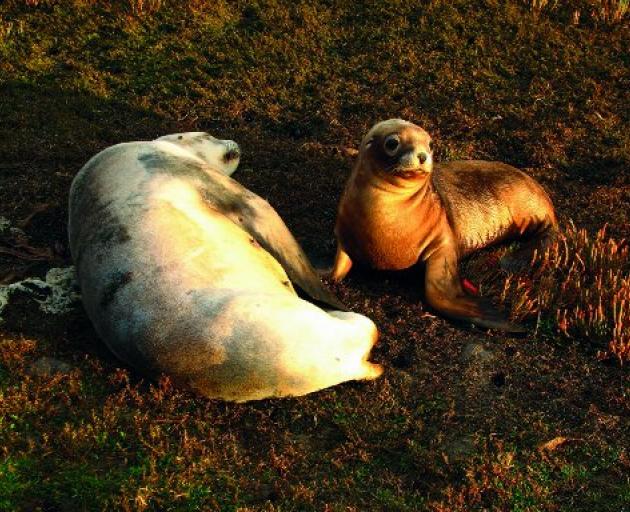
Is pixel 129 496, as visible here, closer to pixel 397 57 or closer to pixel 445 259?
pixel 445 259

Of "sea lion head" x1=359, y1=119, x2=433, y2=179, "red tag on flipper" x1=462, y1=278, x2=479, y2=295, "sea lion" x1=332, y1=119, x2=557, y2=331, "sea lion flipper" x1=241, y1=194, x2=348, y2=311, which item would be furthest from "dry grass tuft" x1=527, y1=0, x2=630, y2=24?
"sea lion flipper" x1=241, y1=194, x2=348, y2=311

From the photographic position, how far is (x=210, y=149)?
6.60m

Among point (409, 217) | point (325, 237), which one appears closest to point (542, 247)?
point (409, 217)

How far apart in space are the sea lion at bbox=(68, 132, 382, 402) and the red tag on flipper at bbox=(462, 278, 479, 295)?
112cm

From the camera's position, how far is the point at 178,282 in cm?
477

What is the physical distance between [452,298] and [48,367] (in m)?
2.71

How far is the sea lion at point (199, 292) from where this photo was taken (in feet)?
15.3

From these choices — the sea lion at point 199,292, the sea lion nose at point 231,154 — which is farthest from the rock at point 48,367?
the sea lion nose at point 231,154

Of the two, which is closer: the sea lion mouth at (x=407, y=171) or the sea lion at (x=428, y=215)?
the sea lion mouth at (x=407, y=171)

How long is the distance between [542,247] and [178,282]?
311 centimetres

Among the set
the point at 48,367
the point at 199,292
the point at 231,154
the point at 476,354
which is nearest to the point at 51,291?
the point at 48,367

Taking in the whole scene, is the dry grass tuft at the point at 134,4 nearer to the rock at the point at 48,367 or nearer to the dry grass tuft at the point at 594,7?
the dry grass tuft at the point at 594,7

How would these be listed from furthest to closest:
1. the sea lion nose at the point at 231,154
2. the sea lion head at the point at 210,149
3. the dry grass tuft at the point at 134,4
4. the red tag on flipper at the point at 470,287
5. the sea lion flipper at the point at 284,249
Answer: the dry grass tuft at the point at 134,4 → the sea lion nose at the point at 231,154 → the sea lion head at the point at 210,149 → the red tag on flipper at the point at 470,287 → the sea lion flipper at the point at 284,249

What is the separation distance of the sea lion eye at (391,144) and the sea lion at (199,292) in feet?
3.25
